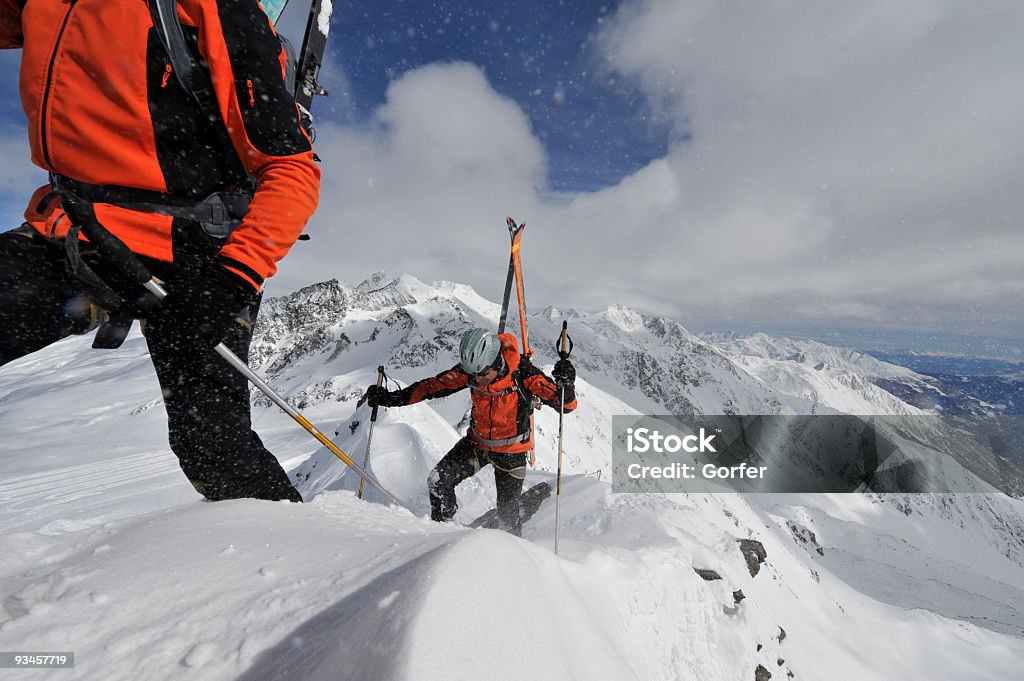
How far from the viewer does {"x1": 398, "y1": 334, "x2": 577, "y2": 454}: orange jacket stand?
17.9 ft

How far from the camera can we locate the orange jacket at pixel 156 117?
5.29 feet

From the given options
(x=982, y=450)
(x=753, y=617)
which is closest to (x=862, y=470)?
(x=982, y=450)

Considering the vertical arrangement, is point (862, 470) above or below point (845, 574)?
below

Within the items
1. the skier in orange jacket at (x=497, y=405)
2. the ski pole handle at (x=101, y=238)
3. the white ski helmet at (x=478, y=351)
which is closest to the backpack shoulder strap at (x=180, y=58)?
the ski pole handle at (x=101, y=238)

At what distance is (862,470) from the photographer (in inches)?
4680

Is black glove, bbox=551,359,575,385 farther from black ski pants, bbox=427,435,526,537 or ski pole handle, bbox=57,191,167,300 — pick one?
ski pole handle, bbox=57,191,167,300

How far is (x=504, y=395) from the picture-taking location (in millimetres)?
5504

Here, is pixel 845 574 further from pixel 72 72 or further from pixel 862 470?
pixel 862 470

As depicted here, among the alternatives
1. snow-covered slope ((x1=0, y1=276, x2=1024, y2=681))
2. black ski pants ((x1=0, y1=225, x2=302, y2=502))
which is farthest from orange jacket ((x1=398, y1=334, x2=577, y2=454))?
black ski pants ((x1=0, y1=225, x2=302, y2=502))

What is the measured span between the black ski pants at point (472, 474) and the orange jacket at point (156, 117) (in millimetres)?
4417

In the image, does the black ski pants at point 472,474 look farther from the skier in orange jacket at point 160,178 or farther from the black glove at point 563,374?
the skier in orange jacket at point 160,178

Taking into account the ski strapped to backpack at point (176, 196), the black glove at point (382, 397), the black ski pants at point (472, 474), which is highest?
the ski strapped to backpack at point (176, 196)

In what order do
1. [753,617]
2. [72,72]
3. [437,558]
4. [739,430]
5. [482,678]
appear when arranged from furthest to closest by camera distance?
[739,430], [753,617], [72,72], [437,558], [482,678]

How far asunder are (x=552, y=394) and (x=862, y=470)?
503 ft
